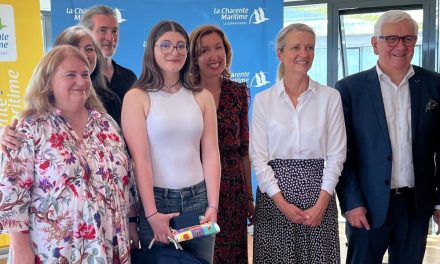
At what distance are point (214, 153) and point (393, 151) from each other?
3.07 feet

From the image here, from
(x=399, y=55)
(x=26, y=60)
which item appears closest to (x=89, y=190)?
(x=399, y=55)

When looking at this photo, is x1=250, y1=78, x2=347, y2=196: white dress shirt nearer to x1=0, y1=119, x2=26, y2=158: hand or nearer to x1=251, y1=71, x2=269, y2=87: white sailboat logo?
x1=0, y1=119, x2=26, y2=158: hand

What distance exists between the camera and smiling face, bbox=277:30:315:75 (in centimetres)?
224

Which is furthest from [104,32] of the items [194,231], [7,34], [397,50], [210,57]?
[7,34]

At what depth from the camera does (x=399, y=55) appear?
2359 millimetres

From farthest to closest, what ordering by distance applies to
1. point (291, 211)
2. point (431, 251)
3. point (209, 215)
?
point (431, 251)
point (291, 211)
point (209, 215)

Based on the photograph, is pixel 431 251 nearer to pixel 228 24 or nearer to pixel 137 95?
pixel 228 24

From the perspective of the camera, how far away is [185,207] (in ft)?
6.64

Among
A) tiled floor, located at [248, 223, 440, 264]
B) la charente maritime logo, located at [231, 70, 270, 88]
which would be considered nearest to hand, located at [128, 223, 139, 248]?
tiled floor, located at [248, 223, 440, 264]

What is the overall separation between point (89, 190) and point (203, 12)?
2.93 meters

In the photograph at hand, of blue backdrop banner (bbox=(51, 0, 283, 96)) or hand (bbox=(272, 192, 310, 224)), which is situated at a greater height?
blue backdrop banner (bbox=(51, 0, 283, 96))

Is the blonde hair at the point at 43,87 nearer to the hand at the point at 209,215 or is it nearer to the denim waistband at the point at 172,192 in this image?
the denim waistband at the point at 172,192

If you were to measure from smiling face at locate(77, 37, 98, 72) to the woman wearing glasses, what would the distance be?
31cm

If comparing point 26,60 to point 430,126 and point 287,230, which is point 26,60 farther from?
point 430,126
